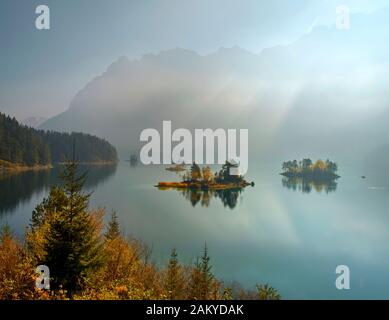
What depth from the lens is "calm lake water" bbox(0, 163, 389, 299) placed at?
32.0 metres

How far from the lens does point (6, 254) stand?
18.7 meters

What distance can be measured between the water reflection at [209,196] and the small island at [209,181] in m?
2.76

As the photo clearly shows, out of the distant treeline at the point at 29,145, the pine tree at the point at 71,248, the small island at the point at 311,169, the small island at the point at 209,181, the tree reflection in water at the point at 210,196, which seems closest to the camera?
the pine tree at the point at 71,248

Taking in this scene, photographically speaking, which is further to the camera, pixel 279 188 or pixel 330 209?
pixel 279 188

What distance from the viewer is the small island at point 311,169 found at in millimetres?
115375

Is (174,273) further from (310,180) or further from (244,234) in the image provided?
(310,180)

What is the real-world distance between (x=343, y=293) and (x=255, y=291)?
8.29m

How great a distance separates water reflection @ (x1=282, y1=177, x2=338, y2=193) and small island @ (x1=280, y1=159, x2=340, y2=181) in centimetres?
304

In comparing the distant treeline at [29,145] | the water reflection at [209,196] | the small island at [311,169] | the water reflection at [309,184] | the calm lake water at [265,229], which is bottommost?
the calm lake water at [265,229]

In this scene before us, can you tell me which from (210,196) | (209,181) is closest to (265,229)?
(210,196)

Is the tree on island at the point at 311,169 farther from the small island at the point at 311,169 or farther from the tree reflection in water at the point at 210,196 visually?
the tree reflection in water at the point at 210,196

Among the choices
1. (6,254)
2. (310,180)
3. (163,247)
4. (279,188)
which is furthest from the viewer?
(310,180)

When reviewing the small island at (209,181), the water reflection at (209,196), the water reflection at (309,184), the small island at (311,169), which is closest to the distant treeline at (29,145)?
the small island at (209,181)
